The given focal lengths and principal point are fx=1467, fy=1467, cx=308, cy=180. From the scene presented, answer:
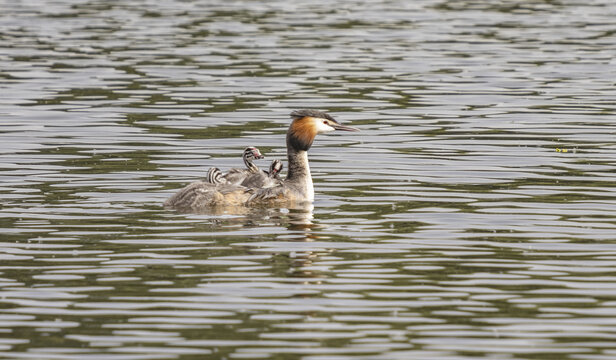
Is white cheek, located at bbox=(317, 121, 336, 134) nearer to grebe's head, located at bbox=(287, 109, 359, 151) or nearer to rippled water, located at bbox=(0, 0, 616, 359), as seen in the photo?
grebe's head, located at bbox=(287, 109, 359, 151)

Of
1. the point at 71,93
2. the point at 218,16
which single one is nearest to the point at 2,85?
the point at 71,93

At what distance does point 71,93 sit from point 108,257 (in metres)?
17.2

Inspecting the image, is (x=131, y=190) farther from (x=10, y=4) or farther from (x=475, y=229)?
(x=10, y=4)

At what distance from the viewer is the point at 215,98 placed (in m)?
31.1

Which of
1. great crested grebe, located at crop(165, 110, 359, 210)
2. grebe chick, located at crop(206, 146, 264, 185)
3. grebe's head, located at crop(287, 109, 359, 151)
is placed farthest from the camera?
grebe's head, located at crop(287, 109, 359, 151)

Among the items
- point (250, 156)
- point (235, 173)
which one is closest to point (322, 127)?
point (250, 156)

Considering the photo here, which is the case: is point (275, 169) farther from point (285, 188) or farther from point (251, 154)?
point (285, 188)

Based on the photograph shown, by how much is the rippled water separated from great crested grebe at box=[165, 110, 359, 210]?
1.04 ft

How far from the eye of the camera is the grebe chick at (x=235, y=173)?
749 inches

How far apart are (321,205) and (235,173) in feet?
4.58

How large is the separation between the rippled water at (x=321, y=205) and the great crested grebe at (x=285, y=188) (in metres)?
0.32

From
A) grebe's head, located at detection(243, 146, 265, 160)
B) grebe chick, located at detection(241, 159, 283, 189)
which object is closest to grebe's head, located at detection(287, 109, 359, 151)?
grebe chick, located at detection(241, 159, 283, 189)

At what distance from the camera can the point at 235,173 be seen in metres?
19.6

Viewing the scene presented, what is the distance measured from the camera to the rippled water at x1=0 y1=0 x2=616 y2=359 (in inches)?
487
